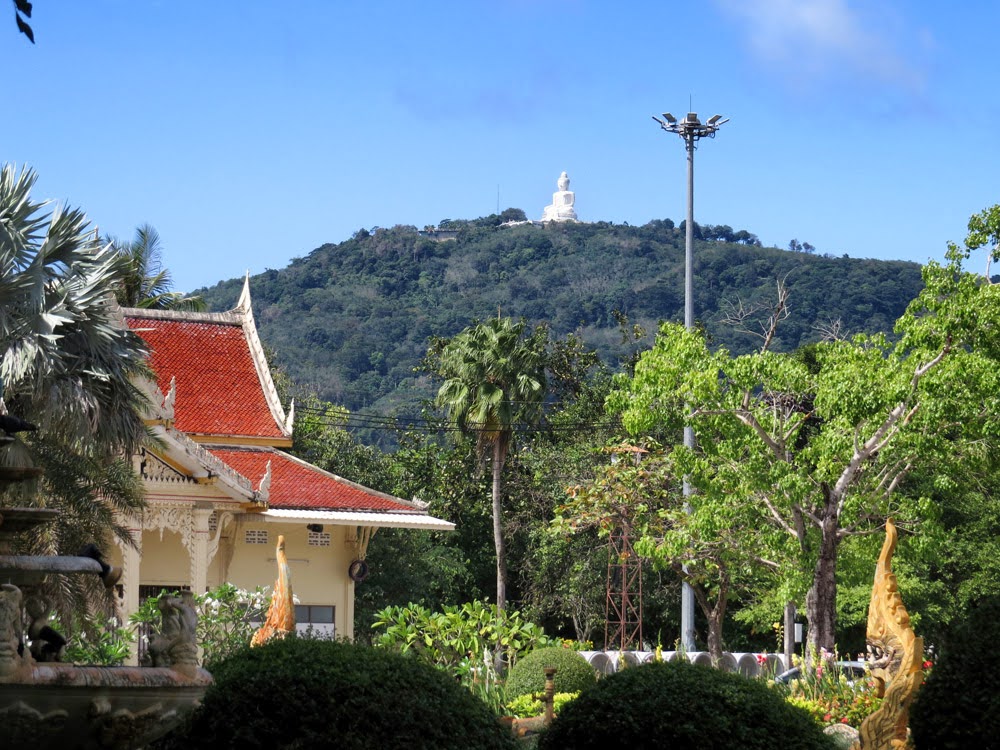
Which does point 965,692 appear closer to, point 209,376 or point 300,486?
point 300,486

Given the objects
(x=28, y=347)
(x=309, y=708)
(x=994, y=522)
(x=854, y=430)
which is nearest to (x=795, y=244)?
(x=994, y=522)

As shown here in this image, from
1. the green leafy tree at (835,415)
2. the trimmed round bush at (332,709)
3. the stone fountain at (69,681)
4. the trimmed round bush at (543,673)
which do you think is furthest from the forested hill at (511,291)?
the stone fountain at (69,681)

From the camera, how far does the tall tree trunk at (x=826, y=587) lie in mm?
25172

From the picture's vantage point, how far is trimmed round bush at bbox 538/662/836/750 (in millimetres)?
10773

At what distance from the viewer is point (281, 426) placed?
107ft

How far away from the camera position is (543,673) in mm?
23438

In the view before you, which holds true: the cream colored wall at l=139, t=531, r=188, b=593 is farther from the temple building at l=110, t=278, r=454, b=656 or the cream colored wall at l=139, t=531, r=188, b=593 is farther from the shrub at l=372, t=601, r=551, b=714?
the shrub at l=372, t=601, r=551, b=714

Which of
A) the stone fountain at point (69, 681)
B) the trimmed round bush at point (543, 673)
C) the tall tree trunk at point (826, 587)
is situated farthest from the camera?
the tall tree trunk at point (826, 587)

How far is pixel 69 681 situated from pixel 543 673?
15.2 m

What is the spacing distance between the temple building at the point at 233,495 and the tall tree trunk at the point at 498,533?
11143mm

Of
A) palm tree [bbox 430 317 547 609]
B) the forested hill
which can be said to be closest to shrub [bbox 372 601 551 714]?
palm tree [bbox 430 317 547 609]

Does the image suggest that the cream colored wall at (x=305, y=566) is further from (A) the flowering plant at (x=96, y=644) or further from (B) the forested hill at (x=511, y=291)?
(B) the forested hill at (x=511, y=291)

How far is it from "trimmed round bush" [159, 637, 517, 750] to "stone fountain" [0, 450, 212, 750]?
0.31 m

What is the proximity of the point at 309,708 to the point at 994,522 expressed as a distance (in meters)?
35.3
